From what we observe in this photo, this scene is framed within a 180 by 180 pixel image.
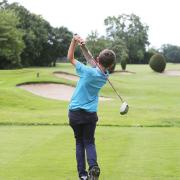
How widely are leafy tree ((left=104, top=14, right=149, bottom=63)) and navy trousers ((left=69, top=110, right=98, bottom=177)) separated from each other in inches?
4665

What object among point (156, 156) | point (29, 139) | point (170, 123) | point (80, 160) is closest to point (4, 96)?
point (170, 123)

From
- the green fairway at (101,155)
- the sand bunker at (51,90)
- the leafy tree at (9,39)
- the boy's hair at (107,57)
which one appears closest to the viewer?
the boy's hair at (107,57)

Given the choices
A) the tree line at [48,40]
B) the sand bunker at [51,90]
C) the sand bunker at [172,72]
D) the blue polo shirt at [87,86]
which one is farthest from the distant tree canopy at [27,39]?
the blue polo shirt at [87,86]

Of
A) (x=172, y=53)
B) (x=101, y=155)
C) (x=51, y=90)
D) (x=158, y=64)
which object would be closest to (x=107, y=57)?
(x=101, y=155)

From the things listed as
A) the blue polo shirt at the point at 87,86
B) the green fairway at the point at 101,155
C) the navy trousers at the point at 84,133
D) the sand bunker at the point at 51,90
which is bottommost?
the sand bunker at the point at 51,90

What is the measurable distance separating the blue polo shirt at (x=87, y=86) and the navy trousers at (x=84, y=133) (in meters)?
0.10

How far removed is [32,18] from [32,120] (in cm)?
8761

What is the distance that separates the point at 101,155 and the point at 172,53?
134 m

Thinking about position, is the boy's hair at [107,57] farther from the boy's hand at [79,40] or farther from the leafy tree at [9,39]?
the leafy tree at [9,39]

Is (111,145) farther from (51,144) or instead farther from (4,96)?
(4,96)

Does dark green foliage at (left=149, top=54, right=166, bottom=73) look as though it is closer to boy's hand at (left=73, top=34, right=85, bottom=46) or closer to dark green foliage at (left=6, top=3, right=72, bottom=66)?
dark green foliage at (left=6, top=3, right=72, bottom=66)

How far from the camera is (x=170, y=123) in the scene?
18.2m

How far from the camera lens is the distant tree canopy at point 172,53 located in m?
141

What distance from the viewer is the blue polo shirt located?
744cm
